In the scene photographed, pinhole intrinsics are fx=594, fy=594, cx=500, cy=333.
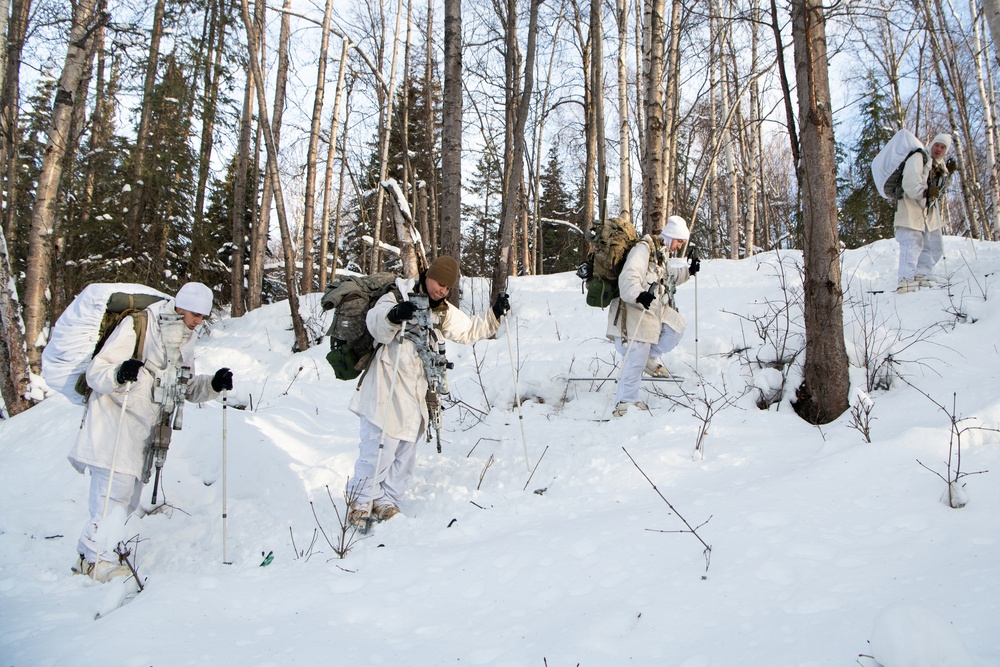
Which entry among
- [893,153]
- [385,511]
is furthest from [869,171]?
[385,511]

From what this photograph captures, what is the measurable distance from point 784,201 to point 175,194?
69.9 feet

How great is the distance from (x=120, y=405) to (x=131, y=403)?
0.25ft

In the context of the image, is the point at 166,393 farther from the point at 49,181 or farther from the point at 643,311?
the point at 49,181

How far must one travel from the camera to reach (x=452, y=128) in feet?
22.5

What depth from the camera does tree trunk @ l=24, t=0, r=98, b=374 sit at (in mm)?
7328

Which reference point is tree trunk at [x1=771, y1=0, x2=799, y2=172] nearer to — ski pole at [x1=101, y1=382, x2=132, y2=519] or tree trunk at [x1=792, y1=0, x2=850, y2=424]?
tree trunk at [x1=792, y1=0, x2=850, y2=424]

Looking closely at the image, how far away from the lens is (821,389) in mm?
4363

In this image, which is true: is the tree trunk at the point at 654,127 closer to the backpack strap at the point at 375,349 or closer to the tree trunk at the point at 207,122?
the backpack strap at the point at 375,349

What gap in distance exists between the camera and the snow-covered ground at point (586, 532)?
A: 2143 mm

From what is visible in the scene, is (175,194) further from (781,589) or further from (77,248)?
(781,589)

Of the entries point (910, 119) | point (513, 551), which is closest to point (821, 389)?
point (513, 551)

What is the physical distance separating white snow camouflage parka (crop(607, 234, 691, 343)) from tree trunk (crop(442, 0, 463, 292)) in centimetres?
226

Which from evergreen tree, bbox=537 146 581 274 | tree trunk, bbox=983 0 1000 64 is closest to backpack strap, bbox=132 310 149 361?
tree trunk, bbox=983 0 1000 64

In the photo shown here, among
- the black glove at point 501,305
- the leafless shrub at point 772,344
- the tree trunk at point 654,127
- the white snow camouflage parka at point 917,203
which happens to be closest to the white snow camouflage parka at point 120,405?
the black glove at point 501,305
